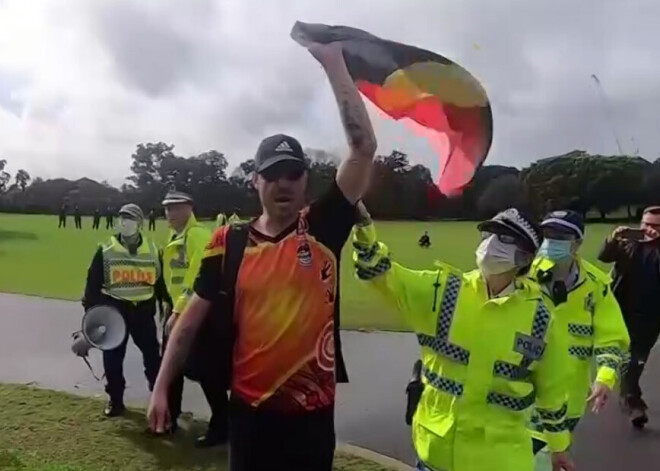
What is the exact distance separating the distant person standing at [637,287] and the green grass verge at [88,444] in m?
2.72

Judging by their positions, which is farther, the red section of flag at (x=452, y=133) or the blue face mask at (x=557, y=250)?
the blue face mask at (x=557, y=250)

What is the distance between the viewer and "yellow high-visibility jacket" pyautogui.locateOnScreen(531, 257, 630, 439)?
3953 millimetres

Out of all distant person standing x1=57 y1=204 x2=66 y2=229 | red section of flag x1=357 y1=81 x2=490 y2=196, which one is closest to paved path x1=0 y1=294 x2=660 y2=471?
distant person standing x1=57 y1=204 x2=66 y2=229

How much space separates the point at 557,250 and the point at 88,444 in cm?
342

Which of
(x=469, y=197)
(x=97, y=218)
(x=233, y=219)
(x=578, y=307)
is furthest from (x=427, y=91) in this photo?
(x=97, y=218)

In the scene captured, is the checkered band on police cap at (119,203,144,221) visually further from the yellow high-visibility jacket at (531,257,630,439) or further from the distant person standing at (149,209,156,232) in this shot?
the yellow high-visibility jacket at (531,257,630,439)

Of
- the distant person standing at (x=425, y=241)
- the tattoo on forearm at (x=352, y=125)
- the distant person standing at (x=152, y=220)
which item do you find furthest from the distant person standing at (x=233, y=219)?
the distant person standing at (x=425, y=241)

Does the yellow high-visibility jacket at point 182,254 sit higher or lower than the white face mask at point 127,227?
lower

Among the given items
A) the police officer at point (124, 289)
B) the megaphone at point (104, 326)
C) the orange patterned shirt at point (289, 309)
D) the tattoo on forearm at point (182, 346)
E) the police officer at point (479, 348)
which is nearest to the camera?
the orange patterned shirt at point (289, 309)

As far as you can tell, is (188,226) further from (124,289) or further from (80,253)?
(80,253)

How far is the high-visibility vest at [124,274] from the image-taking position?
6.62 metres

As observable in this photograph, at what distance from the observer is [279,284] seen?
2.59m

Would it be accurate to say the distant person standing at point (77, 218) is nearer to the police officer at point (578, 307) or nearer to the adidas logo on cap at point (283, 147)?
the police officer at point (578, 307)

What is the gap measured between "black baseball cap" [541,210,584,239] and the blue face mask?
60mm
